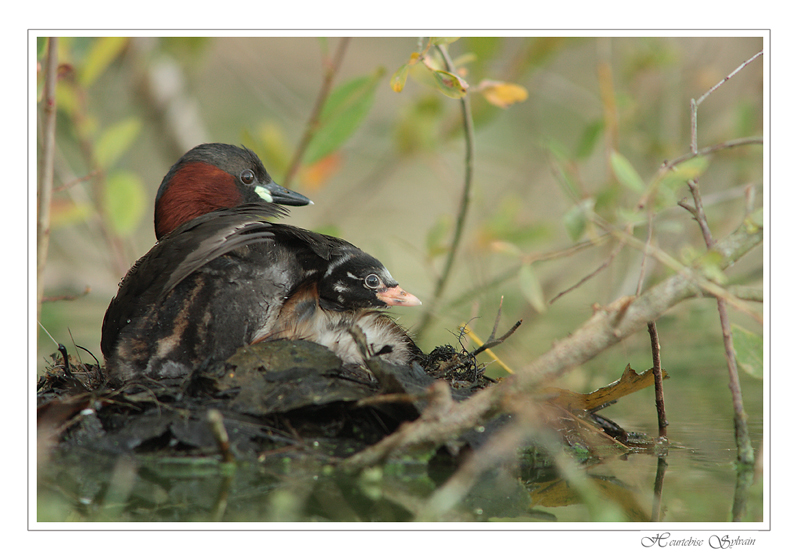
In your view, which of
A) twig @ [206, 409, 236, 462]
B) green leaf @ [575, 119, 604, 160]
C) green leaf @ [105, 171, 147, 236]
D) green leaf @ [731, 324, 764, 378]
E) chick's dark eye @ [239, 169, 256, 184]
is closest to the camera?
twig @ [206, 409, 236, 462]

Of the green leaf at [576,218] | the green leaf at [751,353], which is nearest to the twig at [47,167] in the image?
the green leaf at [576,218]

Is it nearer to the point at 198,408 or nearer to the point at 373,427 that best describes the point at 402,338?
the point at 373,427

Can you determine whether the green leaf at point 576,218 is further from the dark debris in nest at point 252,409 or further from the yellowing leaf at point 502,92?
the yellowing leaf at point 502,92

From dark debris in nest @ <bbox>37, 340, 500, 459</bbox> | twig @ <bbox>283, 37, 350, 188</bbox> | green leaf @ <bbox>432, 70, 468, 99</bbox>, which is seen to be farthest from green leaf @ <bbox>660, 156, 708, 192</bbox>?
twig @ <bbox>283, 37, 350, 188</bbox>

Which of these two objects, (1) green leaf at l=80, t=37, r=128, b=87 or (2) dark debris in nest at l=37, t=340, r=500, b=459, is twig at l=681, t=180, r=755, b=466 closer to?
(2) dark debris in nest at l=37, t=340, r=500, b=459

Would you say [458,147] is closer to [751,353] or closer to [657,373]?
[657,373]
